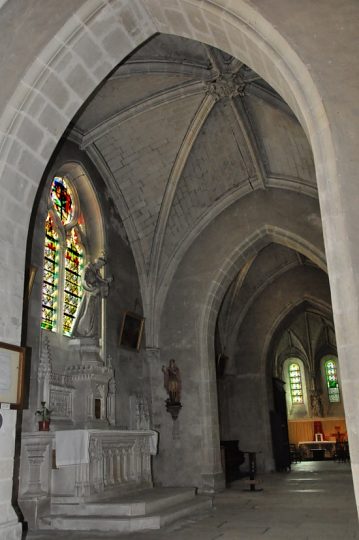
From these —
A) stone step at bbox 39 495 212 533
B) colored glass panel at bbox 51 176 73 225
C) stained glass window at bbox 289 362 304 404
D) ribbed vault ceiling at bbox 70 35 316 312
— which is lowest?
stone step at bbox 39 495 212 533

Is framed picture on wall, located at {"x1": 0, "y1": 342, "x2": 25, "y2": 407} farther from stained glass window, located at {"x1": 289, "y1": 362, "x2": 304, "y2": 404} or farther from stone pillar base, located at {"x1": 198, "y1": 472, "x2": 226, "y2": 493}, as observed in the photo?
stained glass window, located at {"x1": 289, "y1": 362, "x2": 304, "y2": 404}

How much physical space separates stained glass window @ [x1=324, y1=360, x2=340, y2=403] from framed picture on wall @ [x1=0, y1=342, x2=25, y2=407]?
A: 23.3 m

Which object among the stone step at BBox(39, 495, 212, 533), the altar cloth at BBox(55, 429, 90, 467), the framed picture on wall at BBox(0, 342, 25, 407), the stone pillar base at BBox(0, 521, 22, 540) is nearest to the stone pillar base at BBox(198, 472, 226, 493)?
the stone step at BBox(39, 495, 212, 533)

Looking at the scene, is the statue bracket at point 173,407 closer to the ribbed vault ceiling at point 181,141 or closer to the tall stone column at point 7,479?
the ribbed vault ceiling at point 181,141

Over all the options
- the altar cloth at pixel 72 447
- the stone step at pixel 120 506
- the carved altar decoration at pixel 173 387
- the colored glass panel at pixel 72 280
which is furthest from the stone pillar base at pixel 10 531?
the carved altar decoration at pixel 173 387

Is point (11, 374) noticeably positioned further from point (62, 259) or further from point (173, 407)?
point (173, 407)

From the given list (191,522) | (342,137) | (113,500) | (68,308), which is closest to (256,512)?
(191,522)

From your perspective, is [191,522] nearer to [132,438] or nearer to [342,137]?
[132,438]

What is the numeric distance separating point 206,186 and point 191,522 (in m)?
7.57

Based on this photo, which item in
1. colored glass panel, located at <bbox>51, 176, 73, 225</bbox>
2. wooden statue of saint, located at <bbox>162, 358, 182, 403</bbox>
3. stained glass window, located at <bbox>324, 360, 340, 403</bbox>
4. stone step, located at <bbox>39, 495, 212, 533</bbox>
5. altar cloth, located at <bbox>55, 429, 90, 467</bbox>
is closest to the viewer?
stone step, located at <bbox>39, 495, 212, 533</bbox>

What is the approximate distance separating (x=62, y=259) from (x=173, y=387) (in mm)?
4154

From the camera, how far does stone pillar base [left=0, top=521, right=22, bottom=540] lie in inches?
202

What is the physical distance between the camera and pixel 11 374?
557 centimetres

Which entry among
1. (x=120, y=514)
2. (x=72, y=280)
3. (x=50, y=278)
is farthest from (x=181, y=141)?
(x=120, y=514)
